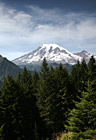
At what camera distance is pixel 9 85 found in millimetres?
27234

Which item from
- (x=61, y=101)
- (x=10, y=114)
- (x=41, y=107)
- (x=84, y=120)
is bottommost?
(x=10, y=114)

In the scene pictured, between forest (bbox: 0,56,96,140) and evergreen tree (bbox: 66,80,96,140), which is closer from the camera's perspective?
evergreen tree (bbox: 66,80,96,140)

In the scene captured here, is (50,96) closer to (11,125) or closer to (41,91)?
(41,91)

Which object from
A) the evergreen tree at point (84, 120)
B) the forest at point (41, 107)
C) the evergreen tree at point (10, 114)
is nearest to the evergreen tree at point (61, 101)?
the forest at point (41, 107)

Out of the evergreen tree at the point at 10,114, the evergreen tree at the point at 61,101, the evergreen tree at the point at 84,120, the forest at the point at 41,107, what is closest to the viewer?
the evergreen tree at the point at 84,120

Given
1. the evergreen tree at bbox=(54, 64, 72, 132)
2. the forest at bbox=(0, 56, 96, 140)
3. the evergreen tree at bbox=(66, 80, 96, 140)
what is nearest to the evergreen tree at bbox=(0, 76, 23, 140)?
the forest at bbox=(0, 56, 96, 140)

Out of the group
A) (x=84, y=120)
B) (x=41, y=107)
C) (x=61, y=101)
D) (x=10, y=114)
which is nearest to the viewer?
(x=84, y=120)

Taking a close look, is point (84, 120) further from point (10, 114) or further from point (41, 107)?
point (41, 107)

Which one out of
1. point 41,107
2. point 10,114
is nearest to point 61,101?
point 41,107

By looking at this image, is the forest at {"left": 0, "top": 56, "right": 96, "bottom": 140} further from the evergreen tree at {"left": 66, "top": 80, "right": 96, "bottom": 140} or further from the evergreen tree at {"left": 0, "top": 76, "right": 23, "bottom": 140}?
the evergreen tree at {"left": 66, "top": 80, "right": 96, "bottom": 140}

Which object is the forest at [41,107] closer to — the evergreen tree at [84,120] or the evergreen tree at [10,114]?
the evergreen tree at [10,114]

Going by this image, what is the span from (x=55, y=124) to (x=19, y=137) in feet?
26.1

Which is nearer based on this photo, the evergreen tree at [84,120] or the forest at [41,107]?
the evergreen tree at [84,120]

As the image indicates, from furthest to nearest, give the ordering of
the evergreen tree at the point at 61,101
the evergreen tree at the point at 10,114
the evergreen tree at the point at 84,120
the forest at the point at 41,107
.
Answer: the evergreen tree at the point at 61,101
the forest at the point at 41,107
the evergreen tree at the point at 10,114
the evergreen tree at the point at 84,120
